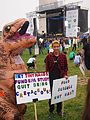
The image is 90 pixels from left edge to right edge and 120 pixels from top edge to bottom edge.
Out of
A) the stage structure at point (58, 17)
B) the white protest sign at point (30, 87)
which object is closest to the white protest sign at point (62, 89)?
the white protest sign at point (30, 87)

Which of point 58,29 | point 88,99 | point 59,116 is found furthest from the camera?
point 58,29

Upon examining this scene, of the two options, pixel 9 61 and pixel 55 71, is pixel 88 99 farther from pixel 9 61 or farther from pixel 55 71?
pixel 55 71

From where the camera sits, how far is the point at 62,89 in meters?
5.53

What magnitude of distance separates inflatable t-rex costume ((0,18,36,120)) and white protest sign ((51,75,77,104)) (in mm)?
909

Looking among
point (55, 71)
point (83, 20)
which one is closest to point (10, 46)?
point (55, 71)

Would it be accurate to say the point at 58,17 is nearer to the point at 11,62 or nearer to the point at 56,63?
the point at 56,63

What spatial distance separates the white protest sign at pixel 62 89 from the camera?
5.35 metres

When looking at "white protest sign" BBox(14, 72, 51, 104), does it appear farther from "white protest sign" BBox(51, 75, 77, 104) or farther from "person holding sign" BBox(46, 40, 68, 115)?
"person holding sign" BBox(46, 40, 68, 115)

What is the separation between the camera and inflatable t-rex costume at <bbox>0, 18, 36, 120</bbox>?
4266mm

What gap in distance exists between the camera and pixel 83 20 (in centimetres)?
4025

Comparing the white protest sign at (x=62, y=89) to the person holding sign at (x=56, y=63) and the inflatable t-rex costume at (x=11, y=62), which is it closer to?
the person holding sign at (x=56, y=63)

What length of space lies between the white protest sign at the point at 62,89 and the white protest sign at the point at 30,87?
0.56m

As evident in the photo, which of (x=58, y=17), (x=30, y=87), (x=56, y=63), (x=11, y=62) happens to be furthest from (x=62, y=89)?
(x=58, y=17)

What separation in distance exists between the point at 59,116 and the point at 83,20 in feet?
115
